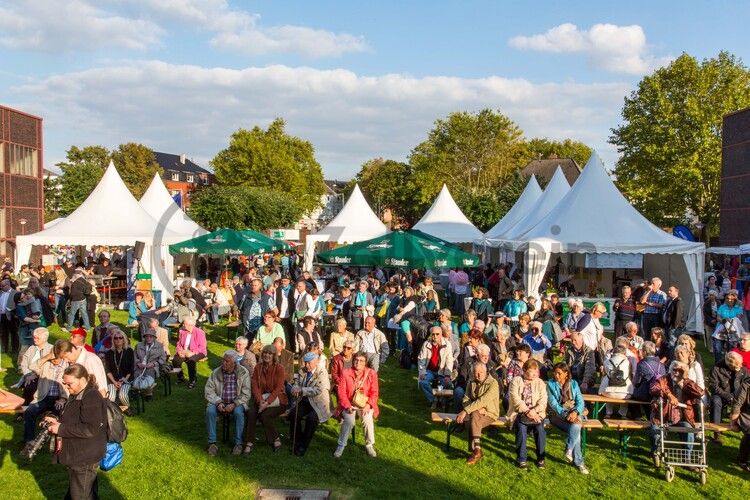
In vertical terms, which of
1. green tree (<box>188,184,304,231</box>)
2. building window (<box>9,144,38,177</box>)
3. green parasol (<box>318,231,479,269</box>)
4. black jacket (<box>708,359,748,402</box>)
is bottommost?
black jacket (<box>708,359,748,402</box>)

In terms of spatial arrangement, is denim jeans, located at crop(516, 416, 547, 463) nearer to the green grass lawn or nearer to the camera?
the green grass lawn

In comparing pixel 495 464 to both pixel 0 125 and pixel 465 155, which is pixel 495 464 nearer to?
pixel 0 125

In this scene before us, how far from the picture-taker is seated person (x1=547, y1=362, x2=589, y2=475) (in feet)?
23.8

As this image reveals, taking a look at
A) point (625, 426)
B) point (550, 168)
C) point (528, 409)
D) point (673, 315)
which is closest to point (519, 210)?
point (673, 315)

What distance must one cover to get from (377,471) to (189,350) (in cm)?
483

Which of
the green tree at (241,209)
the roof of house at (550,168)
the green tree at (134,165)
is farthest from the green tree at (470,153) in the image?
the green tree at (134,165)

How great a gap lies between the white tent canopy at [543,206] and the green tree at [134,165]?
5484 centimetres

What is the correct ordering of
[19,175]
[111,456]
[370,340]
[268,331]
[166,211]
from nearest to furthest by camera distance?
[111,456]
[268,331]
[370,340]
[166,211]
[19,175]

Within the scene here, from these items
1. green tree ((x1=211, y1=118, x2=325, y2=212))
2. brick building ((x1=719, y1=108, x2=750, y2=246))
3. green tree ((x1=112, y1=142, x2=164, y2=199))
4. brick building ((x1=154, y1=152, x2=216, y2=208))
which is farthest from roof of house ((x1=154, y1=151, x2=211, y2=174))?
brick building ((x1=719, y1=108, x2=750, y2=246))

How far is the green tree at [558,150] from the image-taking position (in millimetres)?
65438

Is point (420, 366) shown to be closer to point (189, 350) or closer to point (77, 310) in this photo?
point (189, 350)

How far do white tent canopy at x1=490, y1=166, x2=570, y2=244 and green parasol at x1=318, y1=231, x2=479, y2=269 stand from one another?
4.90 m

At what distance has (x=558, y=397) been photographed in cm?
763

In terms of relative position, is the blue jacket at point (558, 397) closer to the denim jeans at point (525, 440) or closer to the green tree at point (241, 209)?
the denim jeans at point (525, 440)
